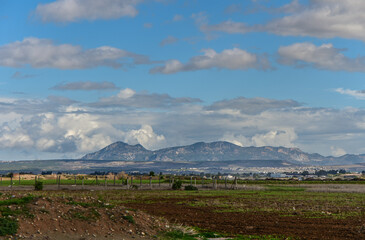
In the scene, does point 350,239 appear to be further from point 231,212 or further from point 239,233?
point 231,212

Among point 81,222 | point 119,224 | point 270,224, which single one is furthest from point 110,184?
point 81,222

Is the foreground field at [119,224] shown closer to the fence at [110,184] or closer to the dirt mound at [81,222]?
the dirt mound at [81,222]

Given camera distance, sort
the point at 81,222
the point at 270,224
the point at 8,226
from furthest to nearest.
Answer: the point at 270,224 < the point at 81,222 < the point at 8,226

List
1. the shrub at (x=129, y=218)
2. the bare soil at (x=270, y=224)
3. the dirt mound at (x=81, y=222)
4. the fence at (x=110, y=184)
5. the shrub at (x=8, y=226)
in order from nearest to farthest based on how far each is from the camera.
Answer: the shrub at (x=8, y=226)
the dirt mound at (x=81, y=222)
the shrub at (x=129, y=218)
the bare soil at (x=270, y=224)
the fence at (x=110, y=184)

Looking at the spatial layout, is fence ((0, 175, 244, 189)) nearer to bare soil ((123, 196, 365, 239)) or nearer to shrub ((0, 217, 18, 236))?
bare soil ((123, 196, 365, 239))

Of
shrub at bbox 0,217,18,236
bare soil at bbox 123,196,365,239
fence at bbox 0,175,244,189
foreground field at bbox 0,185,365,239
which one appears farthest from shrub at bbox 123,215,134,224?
fence at bbox 0,175,244,189

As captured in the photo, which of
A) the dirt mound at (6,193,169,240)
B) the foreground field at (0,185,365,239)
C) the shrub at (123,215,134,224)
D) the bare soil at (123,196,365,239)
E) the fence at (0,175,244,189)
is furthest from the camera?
the fence at (0,175,244,189)

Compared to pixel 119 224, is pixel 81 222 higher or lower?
higher

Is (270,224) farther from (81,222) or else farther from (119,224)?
(81,222)

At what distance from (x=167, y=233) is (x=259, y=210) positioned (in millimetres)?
24823

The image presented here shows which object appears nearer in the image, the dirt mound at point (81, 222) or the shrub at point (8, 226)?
the shrub at point (8, 226)

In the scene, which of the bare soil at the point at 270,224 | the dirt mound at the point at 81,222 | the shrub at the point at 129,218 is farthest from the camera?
the bare soil at the point at 270,224

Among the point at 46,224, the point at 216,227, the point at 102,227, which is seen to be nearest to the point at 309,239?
the point at 216,227

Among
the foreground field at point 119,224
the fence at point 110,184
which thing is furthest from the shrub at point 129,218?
the fence at point 110,184
